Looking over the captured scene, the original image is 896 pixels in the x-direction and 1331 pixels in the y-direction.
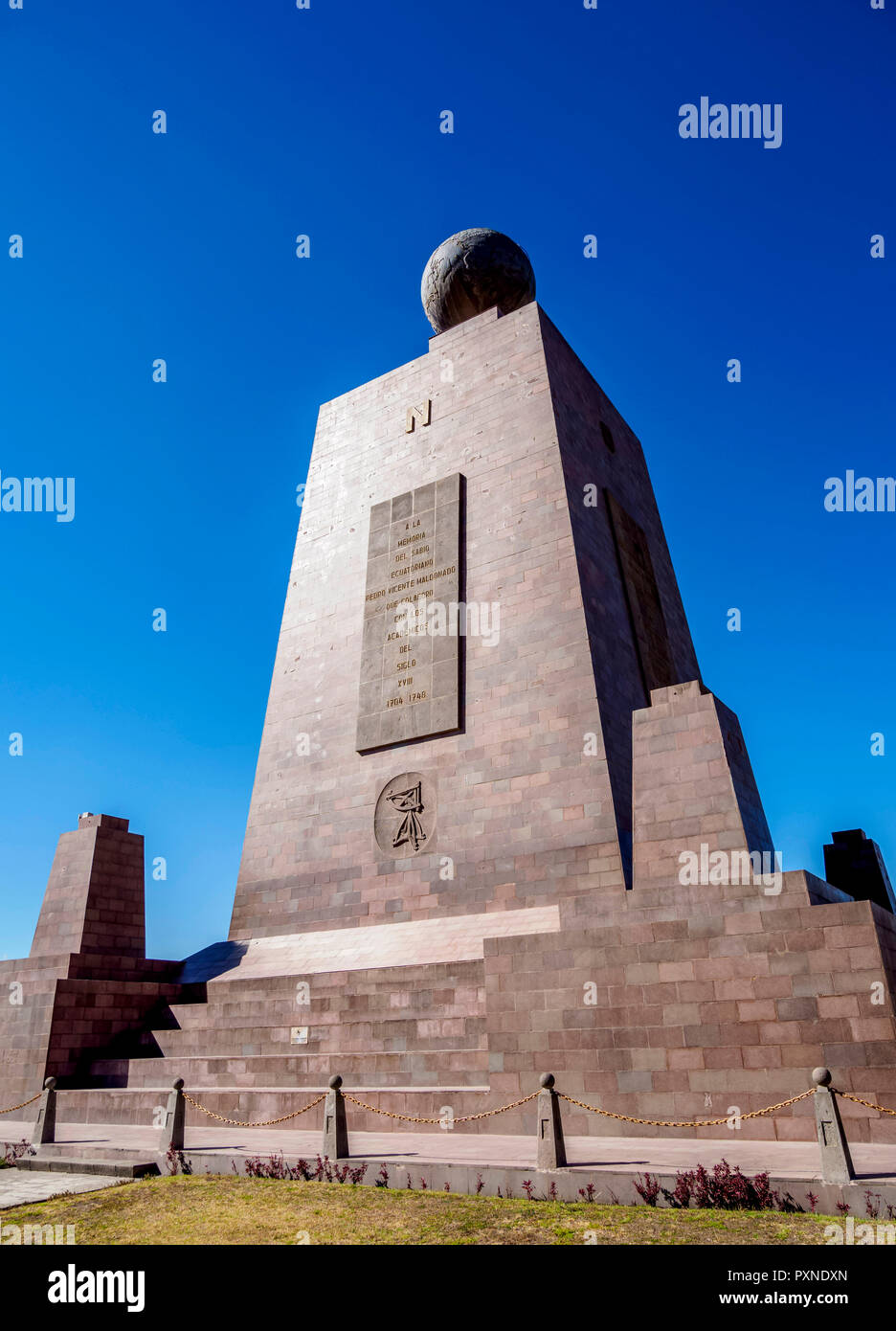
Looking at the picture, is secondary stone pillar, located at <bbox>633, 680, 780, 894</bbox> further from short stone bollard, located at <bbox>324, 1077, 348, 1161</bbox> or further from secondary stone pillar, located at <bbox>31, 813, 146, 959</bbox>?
secondary stone pillar, located at <bbox>31, 813, 146, 959</bbox>

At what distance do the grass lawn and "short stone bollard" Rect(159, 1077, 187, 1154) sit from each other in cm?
134

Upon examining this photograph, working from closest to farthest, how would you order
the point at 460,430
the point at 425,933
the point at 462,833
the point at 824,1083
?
the point at 824,1083 → the point at 425,933 → the point at 462,833 → the point at 460,430

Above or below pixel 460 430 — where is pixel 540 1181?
below

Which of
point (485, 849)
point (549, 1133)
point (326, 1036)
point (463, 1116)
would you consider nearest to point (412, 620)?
point (485, 849)

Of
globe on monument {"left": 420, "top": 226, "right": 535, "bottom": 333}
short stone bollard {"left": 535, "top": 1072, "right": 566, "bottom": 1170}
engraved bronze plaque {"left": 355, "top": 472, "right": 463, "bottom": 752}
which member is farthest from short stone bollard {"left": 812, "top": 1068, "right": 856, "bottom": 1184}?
globe on monument {"left": 420, "top": 226, "right": 535, "bottom": 333}

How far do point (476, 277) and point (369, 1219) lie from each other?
855 inches

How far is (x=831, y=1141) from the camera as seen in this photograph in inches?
263

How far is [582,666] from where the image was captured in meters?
15.7

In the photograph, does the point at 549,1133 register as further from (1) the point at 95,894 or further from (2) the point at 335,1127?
(1) the point at 95,894

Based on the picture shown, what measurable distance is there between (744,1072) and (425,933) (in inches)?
247

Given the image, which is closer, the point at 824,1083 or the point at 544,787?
the point at 824,1083
